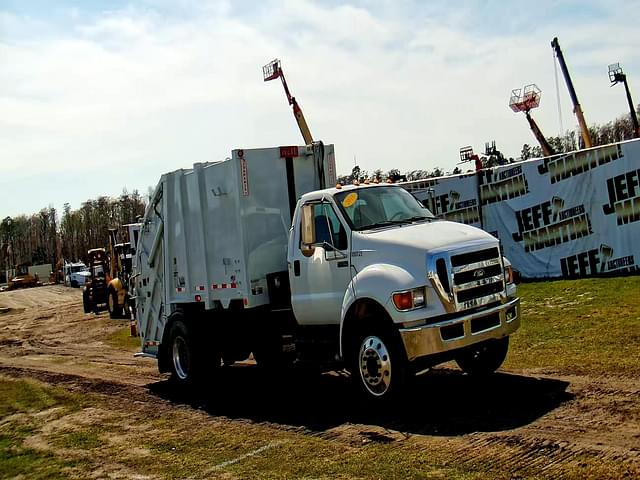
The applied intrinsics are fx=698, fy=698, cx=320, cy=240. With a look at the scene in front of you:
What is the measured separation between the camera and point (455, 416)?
24.4ft

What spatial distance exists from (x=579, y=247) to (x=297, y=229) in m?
12.0

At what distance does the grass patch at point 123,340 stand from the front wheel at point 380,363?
423 inches

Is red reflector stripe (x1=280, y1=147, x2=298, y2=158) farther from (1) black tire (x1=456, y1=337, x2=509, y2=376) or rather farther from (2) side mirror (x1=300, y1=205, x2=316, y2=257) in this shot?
(1) black tire (x1=456, y1=337, x2=509, y2=376)

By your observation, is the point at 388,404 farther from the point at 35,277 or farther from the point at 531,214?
the point at 35,277

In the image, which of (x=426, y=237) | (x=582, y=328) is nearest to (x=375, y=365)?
(x=426, y=237)

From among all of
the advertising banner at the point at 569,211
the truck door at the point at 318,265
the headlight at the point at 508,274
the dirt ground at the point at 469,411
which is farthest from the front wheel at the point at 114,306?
the headlight at the point at 508,274

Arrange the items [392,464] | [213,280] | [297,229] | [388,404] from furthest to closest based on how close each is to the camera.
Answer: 1. [213,280]
2. [297,229]
3. [388,404]
4. [392,464]

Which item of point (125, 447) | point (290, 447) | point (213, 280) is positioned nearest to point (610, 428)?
point (290, 447)

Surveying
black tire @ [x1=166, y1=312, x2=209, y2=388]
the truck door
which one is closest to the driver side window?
the truck door

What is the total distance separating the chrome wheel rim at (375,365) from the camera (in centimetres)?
783

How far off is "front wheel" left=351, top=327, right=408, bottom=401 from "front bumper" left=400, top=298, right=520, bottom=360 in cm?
20

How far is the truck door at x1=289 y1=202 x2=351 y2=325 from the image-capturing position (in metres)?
8.63

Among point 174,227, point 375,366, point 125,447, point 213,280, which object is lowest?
point 125,447

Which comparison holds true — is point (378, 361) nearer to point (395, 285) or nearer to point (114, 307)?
point (395, 285)
